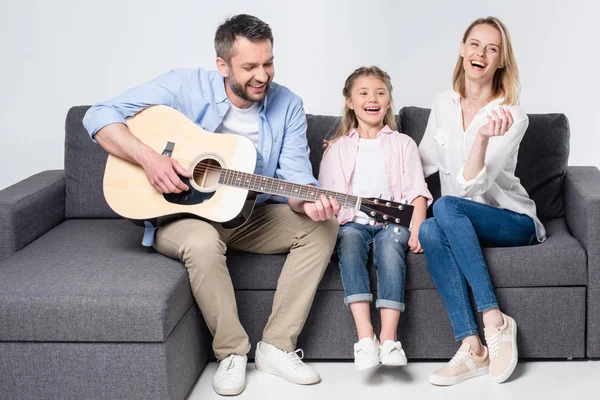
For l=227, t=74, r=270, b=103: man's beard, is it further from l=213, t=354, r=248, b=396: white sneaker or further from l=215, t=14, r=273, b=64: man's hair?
l=213, t=354, r=248, b=396: white sneaker

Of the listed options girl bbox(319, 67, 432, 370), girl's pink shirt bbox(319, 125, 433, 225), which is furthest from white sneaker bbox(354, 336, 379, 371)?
girl's pink shirt bbox(319, 125, 433, 225)

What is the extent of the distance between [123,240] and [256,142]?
22.3 inches

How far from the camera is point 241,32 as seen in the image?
121 inches

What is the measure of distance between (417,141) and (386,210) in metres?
0.71

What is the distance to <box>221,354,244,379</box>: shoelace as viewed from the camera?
2910 millimetres

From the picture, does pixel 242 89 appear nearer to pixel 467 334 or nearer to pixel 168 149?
pixel 168 149

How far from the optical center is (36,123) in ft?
15.8

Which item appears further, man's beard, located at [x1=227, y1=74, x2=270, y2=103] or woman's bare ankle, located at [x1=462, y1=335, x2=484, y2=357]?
man's beard, located at [x1=227, y1=74, x2=270, y2=103]

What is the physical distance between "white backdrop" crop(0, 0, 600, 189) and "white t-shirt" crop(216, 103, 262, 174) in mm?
1423

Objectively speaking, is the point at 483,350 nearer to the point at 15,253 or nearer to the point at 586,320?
the point at 586,320

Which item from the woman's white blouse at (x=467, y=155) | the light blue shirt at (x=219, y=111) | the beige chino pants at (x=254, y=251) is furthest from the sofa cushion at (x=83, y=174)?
the woman's white blouse at (x=467, y=155)

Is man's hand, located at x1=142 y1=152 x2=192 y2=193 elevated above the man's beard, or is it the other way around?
the man's beard

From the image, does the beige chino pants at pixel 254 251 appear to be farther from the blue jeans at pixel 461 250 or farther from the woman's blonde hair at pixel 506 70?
the woman's blonde hair at pixel 506 70

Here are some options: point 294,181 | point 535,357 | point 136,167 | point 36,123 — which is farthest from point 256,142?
point 36,123
